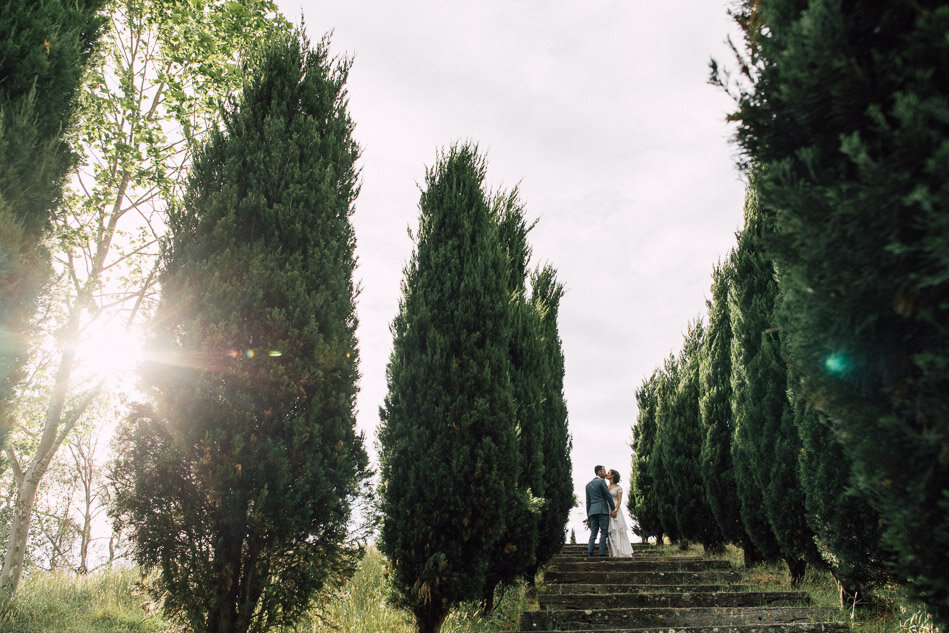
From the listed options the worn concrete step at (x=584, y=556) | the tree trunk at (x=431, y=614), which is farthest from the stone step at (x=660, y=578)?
the worn concrete step at (x=584, y=556)

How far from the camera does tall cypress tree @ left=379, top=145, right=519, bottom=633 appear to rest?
19.0ft

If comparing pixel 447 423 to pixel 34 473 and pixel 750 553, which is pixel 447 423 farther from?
pixel 34 473

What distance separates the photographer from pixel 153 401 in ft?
14.0

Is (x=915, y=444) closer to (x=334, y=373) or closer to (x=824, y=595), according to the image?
(x=334, y=373)

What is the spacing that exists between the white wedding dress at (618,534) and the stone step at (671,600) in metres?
5.27

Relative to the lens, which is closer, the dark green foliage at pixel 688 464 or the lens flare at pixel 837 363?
the lens flare at pixel 837 363

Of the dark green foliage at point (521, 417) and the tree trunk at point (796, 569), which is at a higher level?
the dark green foliage at point (521, 417)

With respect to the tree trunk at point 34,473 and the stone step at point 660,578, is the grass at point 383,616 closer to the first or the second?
the stone step at point 660,578

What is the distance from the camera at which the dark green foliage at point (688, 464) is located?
490 inches

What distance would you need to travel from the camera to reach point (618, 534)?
11.9 meters

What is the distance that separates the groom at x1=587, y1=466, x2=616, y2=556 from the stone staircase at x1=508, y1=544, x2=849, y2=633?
3.21 m

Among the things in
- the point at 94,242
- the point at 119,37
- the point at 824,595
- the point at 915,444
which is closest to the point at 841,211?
the point at 915,444

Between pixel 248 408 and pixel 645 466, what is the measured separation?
50.2ft

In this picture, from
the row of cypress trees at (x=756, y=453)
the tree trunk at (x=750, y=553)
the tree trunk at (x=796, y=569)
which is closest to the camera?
the row of cypress trees at (x=756, y=453)
